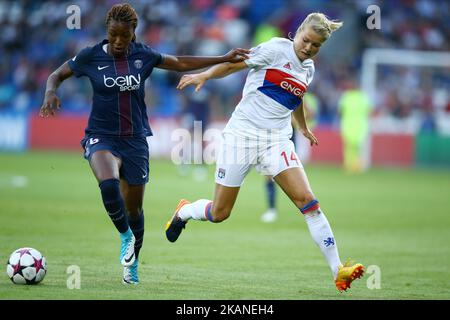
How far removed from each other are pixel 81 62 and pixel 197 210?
2.05 metres

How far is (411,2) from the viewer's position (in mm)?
34656

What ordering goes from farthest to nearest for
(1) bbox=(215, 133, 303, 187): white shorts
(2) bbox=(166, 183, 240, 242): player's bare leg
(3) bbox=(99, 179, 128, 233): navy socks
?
1. (2) bbox=(166, 183, 240, 242): player's bare leg
2. (1) bbox=(215, 133, 303, 187): white shorts
3. (3) bbox=(99, 179, 128, 233): navy socks

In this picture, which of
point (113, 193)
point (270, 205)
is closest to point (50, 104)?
point (113, 193)

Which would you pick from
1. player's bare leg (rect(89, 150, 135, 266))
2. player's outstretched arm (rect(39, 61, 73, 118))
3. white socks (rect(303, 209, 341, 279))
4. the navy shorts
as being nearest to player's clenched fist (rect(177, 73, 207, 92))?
the navy shorts

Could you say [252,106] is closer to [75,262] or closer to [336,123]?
[75,262]

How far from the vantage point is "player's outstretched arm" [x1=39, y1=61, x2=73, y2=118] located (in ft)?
28.3

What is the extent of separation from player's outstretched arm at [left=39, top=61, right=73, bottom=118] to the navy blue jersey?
80mm

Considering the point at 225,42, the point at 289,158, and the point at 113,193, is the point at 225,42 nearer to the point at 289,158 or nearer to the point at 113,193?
the point at 289,158

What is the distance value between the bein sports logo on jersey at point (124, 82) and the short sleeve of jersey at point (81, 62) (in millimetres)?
232

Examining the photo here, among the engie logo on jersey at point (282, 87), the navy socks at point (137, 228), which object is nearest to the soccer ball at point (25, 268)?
the navy socks at point (137, 228)

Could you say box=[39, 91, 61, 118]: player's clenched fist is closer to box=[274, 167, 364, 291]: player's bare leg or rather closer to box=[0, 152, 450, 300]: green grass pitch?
box=[0, 152, 450, 300]: green grass pitch

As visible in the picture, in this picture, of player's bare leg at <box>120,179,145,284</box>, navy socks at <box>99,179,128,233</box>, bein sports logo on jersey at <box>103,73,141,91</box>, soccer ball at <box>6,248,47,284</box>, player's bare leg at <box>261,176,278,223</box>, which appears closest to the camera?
navy socks at <box>99,179,128,233</box>

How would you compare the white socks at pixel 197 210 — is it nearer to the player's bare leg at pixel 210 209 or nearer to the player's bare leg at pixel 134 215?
the player's bare leg at pixel 210 209

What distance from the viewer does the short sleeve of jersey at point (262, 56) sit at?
903cm
